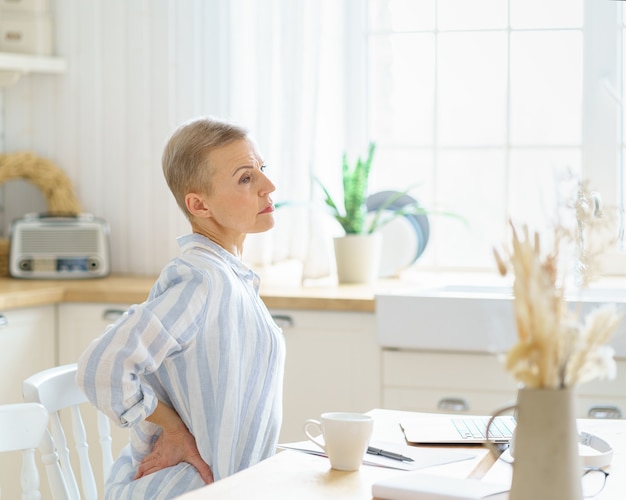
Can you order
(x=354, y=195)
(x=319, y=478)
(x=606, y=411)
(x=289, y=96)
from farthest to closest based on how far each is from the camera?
1. (x=289, y=96)
2. (x=354, y=195)
3. (x=606, y=411)
4. (x=319, y=478)

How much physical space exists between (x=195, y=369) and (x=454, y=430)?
0.45 meters

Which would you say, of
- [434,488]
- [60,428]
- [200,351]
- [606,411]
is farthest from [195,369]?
[606,411]

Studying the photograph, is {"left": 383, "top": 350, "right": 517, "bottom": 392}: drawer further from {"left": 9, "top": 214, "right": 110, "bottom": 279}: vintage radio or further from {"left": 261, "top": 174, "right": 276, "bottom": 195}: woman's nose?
{"left": 9, "top": 214, "right": 110, "bottom": 279}: vintage radio

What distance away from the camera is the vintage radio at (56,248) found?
3.36m

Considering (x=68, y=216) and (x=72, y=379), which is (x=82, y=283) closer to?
(x=68, y=216)

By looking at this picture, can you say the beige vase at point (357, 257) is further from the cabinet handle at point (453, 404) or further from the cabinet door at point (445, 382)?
the cabinet handle at point (453, 404)

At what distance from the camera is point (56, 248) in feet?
11.1

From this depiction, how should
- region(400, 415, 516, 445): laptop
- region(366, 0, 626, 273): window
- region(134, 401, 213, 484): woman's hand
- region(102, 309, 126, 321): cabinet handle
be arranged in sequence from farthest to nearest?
region(366, 0, 626, 273): window
region(102, 309, 126, 321): cabinet handle
region(134, 401, 213, 484): woman's hand
region(400, 415, 516, 445): laptop

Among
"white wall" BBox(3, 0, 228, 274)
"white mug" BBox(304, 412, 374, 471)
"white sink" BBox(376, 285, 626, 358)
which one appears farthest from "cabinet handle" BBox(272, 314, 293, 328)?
"white mug" BBox(304, 412, 374, 471)

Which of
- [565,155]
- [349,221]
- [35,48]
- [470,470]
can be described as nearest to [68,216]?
[35,48]

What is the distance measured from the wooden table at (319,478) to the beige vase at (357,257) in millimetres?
1592

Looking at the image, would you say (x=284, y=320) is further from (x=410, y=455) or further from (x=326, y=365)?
(x=410, y=455)

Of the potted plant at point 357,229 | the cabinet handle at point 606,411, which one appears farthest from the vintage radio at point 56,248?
the cabinet handle at point 606,411

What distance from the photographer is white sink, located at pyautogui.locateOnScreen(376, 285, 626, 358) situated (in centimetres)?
263
